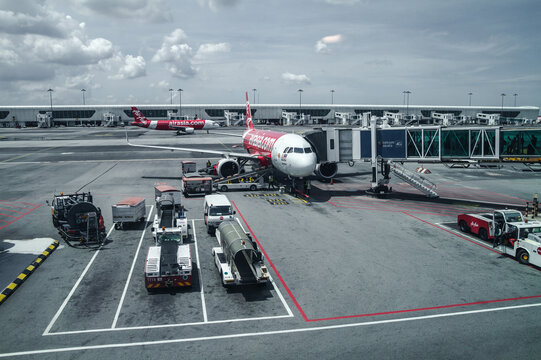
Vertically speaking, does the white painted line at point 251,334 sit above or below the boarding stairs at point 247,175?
below

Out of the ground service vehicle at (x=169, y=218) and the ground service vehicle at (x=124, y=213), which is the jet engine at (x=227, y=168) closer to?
the ground service vehicle at (x=169, y=218)

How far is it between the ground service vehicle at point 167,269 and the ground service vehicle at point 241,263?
2.02 m

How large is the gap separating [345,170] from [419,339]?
53208 millimetres

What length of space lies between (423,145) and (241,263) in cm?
3203

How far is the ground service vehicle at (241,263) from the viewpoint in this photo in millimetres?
20812

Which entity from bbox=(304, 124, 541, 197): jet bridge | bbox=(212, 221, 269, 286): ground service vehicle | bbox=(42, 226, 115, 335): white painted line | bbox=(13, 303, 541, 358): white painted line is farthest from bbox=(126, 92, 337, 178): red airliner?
bbox=(13, 303, 541, 358): white painted line

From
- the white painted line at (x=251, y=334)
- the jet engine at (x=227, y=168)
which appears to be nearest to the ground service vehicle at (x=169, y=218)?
the white painted line at (x=251, y=334)

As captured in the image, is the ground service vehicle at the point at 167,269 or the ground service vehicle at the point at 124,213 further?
the ground service vehicle at the point at 124,213

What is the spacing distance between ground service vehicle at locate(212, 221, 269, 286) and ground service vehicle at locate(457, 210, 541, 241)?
17882 mm

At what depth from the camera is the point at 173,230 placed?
83.9 ft

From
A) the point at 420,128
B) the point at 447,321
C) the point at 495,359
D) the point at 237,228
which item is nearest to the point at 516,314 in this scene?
the point at 447,321

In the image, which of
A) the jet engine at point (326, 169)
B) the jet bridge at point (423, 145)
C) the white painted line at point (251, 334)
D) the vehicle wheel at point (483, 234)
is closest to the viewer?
the white painted line at point (251, 334)

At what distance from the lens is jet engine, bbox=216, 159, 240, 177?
172 ft

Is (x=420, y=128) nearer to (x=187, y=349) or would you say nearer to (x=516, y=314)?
(x=516, y=314)
